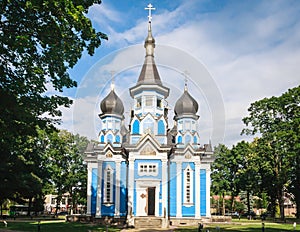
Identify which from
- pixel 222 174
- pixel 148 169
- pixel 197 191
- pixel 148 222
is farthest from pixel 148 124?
pixel 222 174

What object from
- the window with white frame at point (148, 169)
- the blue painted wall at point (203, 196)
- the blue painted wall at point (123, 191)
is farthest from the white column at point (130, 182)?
the blue painted wall at point (203, 196)

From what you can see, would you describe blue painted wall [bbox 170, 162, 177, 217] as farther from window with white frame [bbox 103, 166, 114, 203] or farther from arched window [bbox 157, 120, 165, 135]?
window with white frame [bbox 103, 166, 114, 203]

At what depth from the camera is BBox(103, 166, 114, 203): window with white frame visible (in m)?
30.3

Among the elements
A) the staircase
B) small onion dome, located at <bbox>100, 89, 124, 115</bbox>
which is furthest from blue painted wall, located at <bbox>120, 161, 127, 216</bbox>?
small onion dome, located at <bbox>100, 89, 124, 115</bbox>

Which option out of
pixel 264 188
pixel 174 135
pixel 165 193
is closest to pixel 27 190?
pixel 165 193

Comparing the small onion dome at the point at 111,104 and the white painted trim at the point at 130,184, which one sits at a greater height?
the small onion dome at the point at 111,104

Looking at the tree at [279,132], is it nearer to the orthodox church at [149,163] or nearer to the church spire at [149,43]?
the orthodox church at [149,163]

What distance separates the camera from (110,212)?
29953 mm

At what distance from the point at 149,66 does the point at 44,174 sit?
53.2 feet

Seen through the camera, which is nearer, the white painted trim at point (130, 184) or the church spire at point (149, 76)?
the white painted trim at point (130, 184)

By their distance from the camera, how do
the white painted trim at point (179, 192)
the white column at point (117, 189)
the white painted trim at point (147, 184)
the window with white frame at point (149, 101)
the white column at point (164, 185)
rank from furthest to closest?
1. the window with white frame at point (149, 101)
2. the white column at point (117, 189)
3. the white painted trim at point (179, 192)
4. the white painted trim at point (147, 184)
5. the white column at point (164, 185)

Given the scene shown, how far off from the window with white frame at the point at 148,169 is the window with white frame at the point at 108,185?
3393mm

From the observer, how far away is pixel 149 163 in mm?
28297

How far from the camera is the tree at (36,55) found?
485 inches
